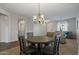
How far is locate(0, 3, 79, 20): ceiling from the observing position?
2.21m

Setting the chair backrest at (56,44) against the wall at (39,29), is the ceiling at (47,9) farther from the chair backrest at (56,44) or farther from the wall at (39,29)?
the chair backrest at (56,44)

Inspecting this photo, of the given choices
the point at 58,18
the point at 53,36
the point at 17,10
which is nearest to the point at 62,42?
the point at 53,36

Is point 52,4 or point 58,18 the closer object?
point 52,4

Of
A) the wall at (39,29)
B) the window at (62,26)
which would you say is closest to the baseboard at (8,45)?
the wall at (39,29)

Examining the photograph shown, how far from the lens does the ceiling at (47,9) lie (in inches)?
86.8

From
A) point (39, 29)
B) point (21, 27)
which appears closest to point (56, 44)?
point (39, 29)

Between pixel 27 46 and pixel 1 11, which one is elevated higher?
pixel 1 11

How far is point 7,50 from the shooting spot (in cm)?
227

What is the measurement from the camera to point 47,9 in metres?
2.26

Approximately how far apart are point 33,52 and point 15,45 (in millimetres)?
431

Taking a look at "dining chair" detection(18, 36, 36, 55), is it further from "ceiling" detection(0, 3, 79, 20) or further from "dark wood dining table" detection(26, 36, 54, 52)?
"ceiling" detection(0, 3, 79, 20)

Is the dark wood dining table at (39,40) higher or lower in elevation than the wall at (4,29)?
lower

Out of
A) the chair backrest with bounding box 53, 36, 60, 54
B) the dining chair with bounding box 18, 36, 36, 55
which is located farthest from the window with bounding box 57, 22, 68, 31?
the dining chair with bounding box 18, 36, 36, 55

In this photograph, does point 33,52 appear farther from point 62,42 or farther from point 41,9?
point 41,9
